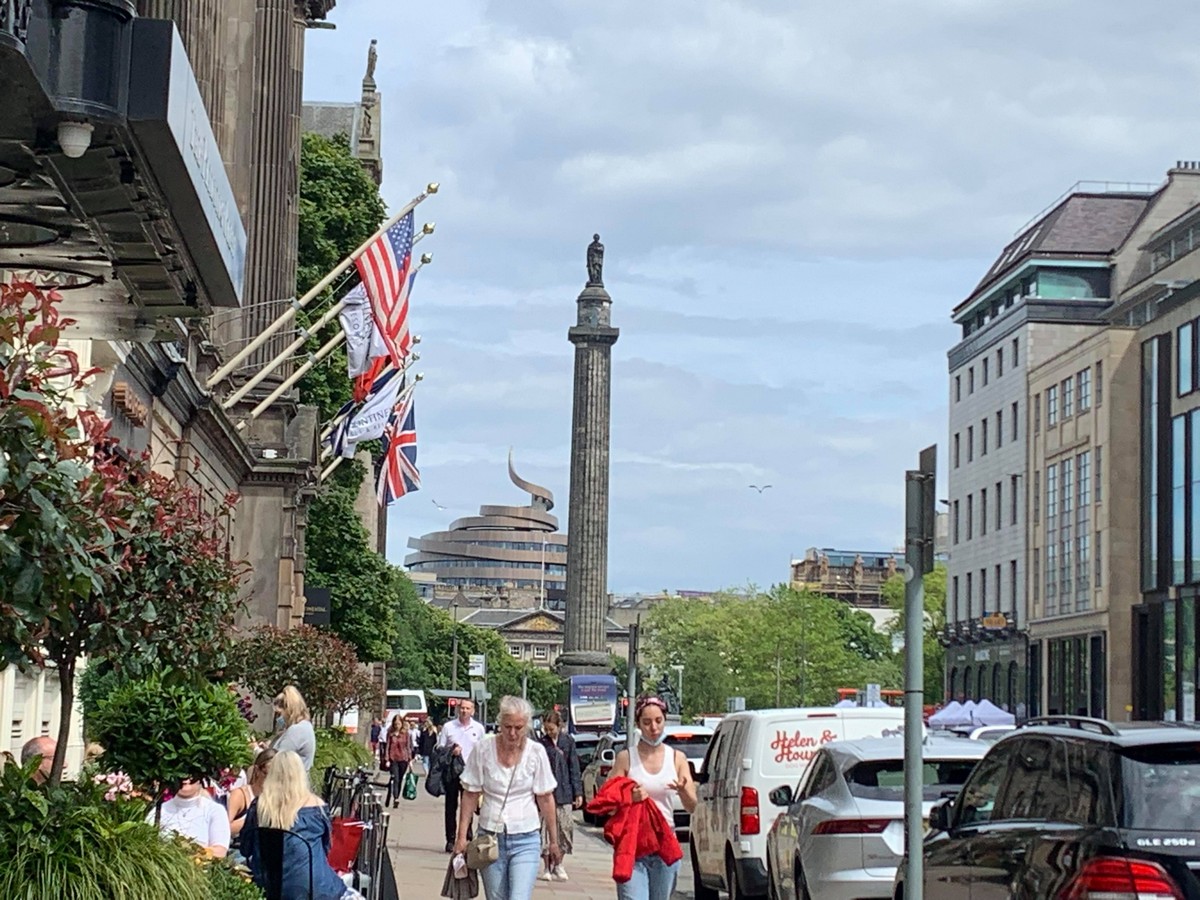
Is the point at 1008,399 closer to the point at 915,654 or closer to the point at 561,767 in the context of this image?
the point at 561,767

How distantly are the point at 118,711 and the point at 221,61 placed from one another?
21865 mm

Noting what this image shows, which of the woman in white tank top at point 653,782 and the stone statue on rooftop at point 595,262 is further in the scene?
the stone statue on rooftop at point 595,262

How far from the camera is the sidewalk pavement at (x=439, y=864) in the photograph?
21.6 m

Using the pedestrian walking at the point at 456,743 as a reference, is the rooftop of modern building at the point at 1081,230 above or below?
above

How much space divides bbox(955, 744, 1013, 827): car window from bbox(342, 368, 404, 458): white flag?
23.7 meters

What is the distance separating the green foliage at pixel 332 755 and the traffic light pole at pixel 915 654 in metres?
15.7

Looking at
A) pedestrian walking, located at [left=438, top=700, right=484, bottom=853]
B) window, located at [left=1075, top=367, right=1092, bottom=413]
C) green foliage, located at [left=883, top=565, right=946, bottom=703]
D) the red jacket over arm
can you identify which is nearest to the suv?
the red jacket over arm

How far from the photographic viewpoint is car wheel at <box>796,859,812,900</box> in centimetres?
1535

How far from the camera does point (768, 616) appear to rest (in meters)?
135

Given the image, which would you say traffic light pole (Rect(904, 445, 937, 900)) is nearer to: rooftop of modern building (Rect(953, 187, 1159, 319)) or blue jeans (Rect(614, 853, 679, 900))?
blue jeans (Rect(614, 853, 679, 900))

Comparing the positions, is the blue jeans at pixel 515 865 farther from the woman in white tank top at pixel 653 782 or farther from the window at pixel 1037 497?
the window at pixel 1037 497

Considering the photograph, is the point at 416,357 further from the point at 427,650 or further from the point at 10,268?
the point at 427,650

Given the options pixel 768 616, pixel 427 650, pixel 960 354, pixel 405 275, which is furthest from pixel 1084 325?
pixel 427 650

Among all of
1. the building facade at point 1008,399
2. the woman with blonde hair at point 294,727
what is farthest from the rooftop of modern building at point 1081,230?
the woman with blonde hair at point 294,727
